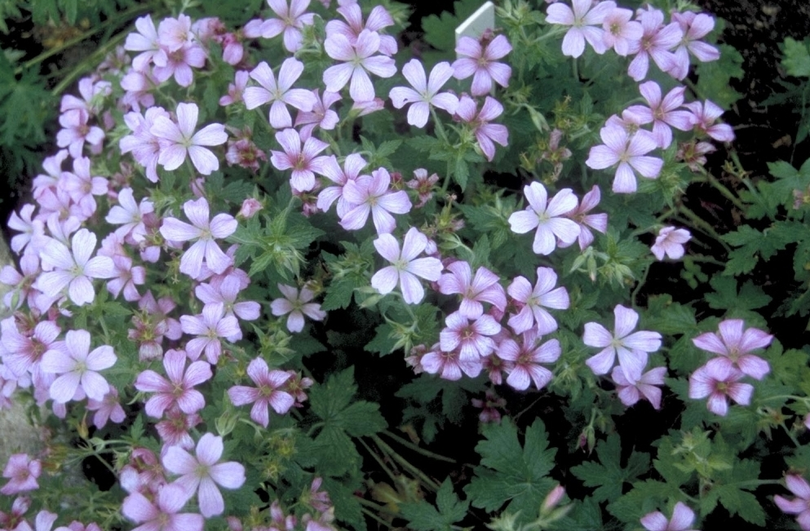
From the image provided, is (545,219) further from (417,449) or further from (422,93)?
(417,449)

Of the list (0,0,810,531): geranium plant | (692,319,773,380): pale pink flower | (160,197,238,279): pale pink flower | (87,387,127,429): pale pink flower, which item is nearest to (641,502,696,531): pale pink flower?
(0,0,810,531): geranium plant

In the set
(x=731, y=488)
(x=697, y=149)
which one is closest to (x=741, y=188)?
(x=697, y=149)

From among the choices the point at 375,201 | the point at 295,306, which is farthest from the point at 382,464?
the point at 375,201

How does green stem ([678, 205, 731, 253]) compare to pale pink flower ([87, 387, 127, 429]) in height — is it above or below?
below

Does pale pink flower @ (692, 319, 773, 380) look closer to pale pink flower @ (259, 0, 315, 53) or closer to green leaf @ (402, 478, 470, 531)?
green leaf @ (402, 478, 470, 531)

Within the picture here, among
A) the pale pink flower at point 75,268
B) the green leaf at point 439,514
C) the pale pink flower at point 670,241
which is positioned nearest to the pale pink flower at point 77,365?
the pale pink flower at point 75,268
